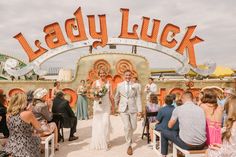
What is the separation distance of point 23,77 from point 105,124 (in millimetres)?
9332

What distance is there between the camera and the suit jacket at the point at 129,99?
6418 millimetres

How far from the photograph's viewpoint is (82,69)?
1354 centimetres

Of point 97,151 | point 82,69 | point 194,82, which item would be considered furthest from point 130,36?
point 97,151

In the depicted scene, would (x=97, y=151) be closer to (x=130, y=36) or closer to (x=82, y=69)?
(x=82, y=69)

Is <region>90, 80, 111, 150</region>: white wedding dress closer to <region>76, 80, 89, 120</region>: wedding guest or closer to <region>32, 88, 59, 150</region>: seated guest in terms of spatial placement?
<region>32, 88, 59, 150</region>: seated guest

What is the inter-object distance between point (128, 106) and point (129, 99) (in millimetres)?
177

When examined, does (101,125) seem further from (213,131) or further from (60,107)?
(213,131)

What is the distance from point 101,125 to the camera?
6.46m

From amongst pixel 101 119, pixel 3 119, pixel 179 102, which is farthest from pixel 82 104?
pixel 179 102

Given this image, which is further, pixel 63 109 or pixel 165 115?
pixel 63 109

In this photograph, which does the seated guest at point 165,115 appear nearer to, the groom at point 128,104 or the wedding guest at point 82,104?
the groom at point 128,104

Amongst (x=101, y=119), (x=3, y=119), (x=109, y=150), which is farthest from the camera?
(x=101, y=119)

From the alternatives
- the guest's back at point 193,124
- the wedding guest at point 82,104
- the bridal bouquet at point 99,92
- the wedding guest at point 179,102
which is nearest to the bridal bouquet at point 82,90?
the wedding guest at point 82,104

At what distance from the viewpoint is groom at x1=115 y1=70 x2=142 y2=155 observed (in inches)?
250
